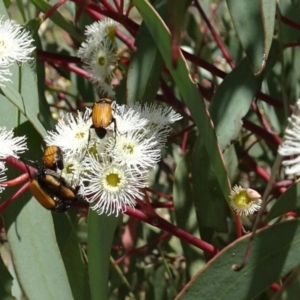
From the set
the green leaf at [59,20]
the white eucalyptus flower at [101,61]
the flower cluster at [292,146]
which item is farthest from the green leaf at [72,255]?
the flower cluster at [292,146]

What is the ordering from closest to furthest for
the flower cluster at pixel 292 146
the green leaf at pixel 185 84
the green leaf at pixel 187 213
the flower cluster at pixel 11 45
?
1. the flower cluster at pixel 292 146
2. the green leaf at pixel 185 84
3. the flower cluster at pixel 11 45
4. the green leaf at pixel 187 213

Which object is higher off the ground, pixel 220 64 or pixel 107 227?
pixel 220 64

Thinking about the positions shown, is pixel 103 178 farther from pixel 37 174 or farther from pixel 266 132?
pixel 266 132

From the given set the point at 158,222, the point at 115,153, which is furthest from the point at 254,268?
the point at 115,153

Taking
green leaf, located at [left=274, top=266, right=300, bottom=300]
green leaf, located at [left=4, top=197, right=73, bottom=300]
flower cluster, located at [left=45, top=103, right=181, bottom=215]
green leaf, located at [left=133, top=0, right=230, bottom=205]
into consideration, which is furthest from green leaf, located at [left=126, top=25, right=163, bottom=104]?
green leaf, located at [left=274, top=266, right=300, bottom=300]

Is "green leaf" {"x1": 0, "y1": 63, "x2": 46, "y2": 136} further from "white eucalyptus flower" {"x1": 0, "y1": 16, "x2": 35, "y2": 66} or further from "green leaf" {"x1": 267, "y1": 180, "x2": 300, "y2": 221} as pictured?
"green leaf" {"x1": 267, "y1": 180, "x2": 300, "y2": 221}

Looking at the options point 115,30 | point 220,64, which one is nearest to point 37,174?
point 115,30

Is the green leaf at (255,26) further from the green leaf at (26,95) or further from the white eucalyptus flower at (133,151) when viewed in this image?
the green leaf at (26,95)
